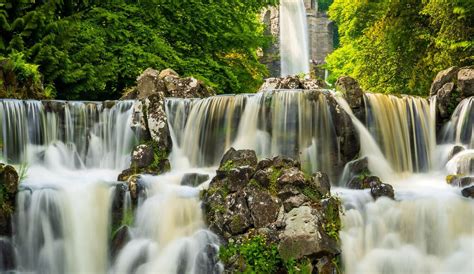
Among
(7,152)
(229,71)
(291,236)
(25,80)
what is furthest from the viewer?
(229,71)

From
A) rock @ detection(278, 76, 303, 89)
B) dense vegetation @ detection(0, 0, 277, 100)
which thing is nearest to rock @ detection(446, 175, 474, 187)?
rock @ detection(278, 76, 303, 89)

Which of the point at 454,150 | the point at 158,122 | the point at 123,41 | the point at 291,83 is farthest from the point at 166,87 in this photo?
the point at 454,150

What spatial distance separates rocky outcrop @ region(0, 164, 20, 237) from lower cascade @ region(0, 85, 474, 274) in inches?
3.0

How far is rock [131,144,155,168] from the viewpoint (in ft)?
37.0

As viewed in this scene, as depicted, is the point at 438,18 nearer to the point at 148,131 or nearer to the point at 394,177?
the point at 394,177

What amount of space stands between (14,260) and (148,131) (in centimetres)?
416

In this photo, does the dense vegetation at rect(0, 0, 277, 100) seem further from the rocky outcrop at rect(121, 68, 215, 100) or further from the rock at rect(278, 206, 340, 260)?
the rock at rect(278, 206, 340, 260)

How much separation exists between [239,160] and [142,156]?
2335mm

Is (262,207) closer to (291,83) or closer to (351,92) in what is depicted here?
(351,92)

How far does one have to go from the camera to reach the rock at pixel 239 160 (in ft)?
32.6

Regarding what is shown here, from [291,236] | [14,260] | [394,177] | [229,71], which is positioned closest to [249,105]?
[394,177]

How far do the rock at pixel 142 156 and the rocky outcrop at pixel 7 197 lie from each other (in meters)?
2.45

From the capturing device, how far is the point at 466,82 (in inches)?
535

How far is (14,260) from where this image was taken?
912 centimetres
